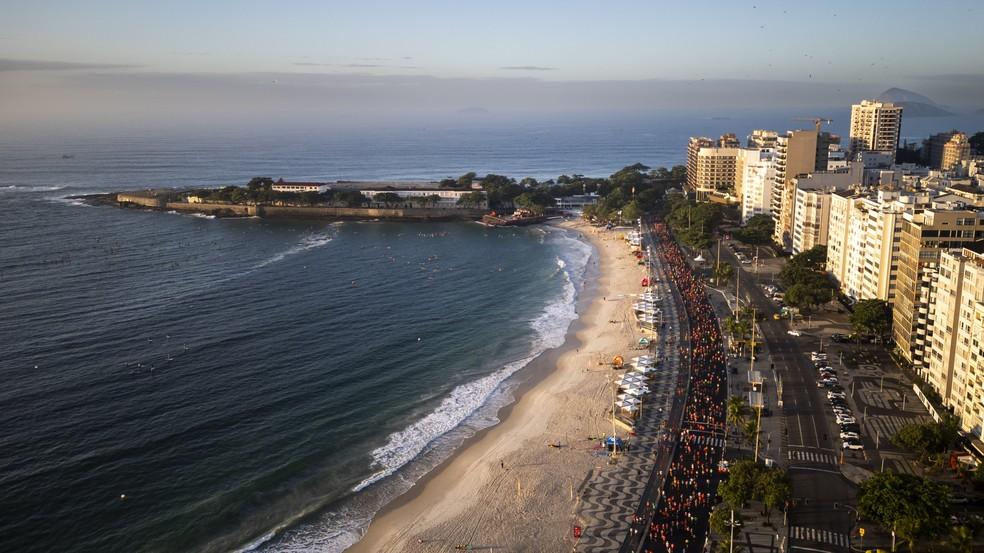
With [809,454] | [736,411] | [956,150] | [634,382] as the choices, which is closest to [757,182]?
[956,150]

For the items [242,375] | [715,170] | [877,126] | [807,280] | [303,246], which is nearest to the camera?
[242,375]

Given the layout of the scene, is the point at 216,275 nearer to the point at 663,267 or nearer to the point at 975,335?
the point at 663,267

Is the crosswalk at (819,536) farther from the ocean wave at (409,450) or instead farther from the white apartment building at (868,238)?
the white apartment building at (868,238)

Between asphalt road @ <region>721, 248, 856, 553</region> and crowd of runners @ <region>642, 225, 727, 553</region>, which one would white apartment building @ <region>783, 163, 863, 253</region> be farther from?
asphalt road @ <region>721, 248, 856, 553</region>

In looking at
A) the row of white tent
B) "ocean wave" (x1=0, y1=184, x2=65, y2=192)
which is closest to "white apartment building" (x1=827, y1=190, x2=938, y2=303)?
the row of white tent

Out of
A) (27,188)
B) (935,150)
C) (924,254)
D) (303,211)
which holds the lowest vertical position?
(303,211)

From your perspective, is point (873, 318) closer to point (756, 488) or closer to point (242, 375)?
point (756, 488)
